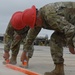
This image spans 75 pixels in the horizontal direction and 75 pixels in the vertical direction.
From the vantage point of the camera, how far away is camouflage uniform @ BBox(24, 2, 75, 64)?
573 centimetres

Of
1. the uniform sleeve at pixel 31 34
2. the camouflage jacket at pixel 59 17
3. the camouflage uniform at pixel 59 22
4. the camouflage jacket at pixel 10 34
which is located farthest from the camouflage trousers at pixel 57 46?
the camouflage jacket at pixel 10 34

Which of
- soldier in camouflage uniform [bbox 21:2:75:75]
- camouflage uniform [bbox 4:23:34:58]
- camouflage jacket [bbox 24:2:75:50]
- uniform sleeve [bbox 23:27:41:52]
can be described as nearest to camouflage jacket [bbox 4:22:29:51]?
camouflage uniform [bbox 4:23:34:58]

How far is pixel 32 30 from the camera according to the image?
6734mm

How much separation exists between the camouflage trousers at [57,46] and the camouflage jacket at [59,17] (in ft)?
0.68

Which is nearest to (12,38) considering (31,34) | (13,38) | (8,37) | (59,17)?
(13,38)

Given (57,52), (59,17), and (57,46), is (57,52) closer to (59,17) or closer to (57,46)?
(57,46)

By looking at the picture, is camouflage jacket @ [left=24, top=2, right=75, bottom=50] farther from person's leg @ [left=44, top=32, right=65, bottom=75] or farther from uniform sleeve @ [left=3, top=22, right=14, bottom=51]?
uniform sleeve @ [left=3, top=22, right=14, bottom=51]

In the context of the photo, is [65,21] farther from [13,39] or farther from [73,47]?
[13,39]

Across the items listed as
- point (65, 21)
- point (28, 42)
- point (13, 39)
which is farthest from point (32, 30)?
point (13, 39)

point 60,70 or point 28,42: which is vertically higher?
point 28,42

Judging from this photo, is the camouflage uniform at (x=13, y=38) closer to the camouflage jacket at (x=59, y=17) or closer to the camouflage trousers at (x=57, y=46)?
the camouflage trousers at (x=57, y=46)

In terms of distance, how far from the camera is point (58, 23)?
5762 mm

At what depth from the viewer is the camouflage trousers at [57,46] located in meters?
6.03

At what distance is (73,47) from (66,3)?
779 millimetres
